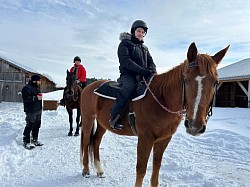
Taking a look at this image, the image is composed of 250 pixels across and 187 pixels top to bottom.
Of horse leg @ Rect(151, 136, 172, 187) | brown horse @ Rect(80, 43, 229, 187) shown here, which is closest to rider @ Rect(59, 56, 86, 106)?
brown horse @ Rect(80, 43, 229, 187)

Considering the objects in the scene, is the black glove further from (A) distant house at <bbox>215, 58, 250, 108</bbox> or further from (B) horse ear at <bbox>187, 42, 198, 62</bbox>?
(A) distant house at <bbox>215, 58, 250, 108</bbox>

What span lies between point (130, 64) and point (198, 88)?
136cm

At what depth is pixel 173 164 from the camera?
486 cm

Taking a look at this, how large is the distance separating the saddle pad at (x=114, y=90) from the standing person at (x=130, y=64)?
0.30 feet

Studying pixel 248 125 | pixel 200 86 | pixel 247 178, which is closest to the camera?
pixel 200 86

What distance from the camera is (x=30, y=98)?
633 centimetres

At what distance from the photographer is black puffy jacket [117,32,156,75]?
346 cm

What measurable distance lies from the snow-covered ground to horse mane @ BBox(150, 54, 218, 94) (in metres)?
1.89

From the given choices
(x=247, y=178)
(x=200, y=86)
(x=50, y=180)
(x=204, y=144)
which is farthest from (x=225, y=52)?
(x=204, y=144)

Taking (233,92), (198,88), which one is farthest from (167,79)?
(233,92)

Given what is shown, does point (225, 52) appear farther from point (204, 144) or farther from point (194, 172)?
point (204, 144)

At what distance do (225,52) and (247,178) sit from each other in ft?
9.87

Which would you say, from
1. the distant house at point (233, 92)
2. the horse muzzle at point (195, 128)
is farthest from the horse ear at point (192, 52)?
the distant house at point (233, 92)

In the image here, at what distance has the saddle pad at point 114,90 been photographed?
11.0ft
